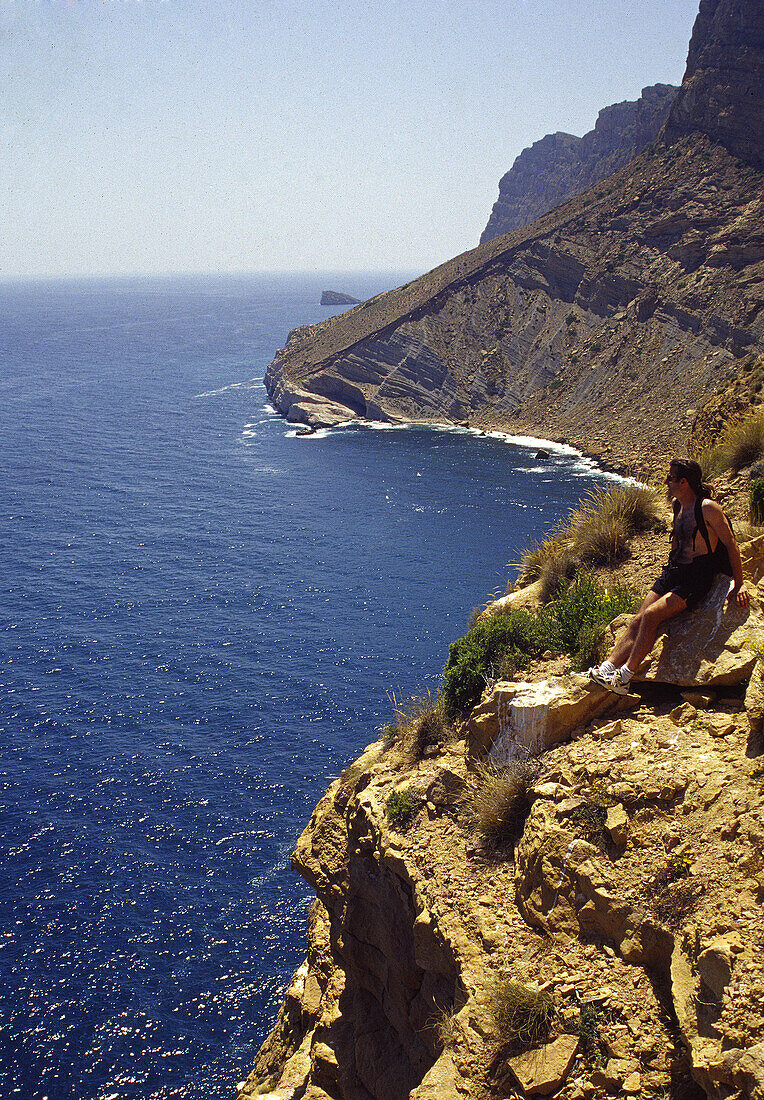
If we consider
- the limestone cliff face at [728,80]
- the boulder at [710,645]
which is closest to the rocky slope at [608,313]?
the limestone cliff face at [728,80]

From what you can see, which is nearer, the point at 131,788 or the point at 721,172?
the point at 131,788

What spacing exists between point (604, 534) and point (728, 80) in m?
103

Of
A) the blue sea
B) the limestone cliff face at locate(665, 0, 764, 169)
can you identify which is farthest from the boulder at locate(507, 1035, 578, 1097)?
the limestone cliff face at locate(665, 0, 764, 169)

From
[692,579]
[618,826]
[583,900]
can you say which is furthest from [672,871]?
[692,579]

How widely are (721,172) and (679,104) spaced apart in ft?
53.1

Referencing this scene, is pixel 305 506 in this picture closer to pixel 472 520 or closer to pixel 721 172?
pixel 472 520

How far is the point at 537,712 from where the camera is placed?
927cm

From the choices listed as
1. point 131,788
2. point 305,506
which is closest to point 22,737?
point 131,788

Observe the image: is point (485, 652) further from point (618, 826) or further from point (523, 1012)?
point (523, 1012)

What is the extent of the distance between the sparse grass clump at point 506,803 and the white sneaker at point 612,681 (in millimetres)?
1174

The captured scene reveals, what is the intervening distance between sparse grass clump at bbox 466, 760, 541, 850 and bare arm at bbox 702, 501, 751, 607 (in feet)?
9.36

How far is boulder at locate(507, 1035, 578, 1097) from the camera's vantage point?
21.2 feet

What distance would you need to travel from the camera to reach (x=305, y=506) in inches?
2464

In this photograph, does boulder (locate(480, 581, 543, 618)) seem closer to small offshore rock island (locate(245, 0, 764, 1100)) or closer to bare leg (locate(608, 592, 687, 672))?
small offshore rock island (locate(245, 0, 764, 1100))
